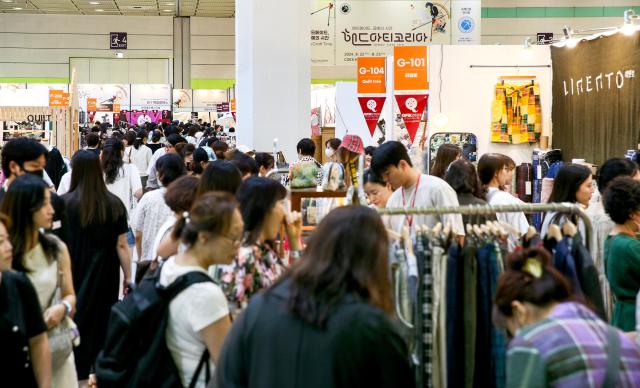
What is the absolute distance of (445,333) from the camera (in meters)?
3.26

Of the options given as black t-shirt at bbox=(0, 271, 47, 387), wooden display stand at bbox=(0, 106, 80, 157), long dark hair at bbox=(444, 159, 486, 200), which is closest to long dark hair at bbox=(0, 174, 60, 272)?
black t-shirt at bbox=(0, 271, 47, 387)

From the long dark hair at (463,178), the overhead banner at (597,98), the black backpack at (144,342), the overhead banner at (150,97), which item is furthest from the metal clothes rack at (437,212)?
the overhead banner at (150,97)

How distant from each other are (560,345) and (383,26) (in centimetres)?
1284

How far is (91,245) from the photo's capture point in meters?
5.16

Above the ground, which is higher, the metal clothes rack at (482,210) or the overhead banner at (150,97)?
the overhead banner at (150,97)

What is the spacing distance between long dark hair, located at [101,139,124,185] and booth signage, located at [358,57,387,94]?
232 inches

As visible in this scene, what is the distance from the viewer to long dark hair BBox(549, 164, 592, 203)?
4.67m

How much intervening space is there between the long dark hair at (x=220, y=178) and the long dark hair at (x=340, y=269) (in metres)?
1.97

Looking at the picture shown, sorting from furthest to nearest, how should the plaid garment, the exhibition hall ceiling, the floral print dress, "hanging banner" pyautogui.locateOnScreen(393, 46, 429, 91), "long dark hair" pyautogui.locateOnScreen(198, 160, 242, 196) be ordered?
the exhibition hall ceiling → "hanging banner" pyautogui.locateOnScreen(393, 46, 429, 91) → "long dark hair" pyautogui.locateOnScreen(198, 160, 242, 196) → the floral print dress → the plaid garment

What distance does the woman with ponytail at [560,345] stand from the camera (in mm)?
2207

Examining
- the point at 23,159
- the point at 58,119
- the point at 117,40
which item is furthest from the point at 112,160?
the point at 117,40

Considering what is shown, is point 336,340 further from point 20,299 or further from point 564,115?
point 564,115

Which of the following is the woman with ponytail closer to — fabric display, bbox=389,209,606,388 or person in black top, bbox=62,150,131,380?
fabric display, bbox=389,209,606,388

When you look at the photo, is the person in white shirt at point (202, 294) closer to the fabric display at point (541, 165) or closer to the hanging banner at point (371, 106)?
the fabric display at point (541, 165)
